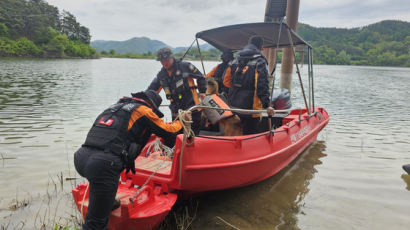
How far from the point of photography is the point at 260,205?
3.81m

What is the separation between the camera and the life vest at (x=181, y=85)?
166 inches

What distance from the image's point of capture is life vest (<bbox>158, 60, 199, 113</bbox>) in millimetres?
4219

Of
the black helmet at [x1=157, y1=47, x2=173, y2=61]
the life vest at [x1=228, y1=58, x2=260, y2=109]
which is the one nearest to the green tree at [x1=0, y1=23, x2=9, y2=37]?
the black helmet at [x1=157, y1=47, x2=173, y2=61]

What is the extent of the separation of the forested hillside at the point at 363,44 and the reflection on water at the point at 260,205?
78414mm

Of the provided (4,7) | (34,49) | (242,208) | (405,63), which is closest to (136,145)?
(242,208)

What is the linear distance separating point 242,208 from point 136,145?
194 centimetres

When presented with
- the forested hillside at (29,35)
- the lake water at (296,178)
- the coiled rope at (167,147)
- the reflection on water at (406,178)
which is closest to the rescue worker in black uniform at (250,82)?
the coiled rope at (167,147)

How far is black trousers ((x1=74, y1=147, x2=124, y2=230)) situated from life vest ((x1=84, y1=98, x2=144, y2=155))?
0.20 ft

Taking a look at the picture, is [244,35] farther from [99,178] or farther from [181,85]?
[99,178]

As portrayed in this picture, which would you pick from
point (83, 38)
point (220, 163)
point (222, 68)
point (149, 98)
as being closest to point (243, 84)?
point (220, 163)

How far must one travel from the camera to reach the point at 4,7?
6138 cm

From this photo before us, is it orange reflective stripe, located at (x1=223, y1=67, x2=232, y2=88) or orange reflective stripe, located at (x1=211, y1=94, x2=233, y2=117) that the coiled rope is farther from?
orange reflective stripe, located at (x1=223, y1=67, x2=232, y2=88)

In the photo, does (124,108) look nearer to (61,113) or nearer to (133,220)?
(133,220)

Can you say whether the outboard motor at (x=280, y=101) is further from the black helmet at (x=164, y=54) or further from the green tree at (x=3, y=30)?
the green tree at (x=3, y=30)
